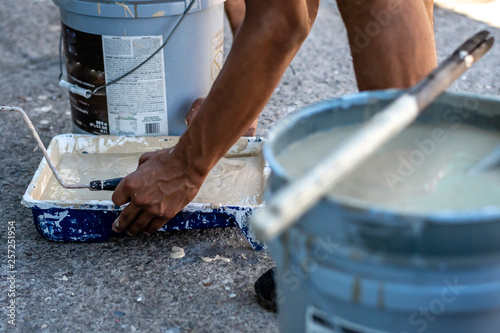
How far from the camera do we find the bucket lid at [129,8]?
6.35 feet

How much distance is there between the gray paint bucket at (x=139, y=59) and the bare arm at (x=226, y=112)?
442mm

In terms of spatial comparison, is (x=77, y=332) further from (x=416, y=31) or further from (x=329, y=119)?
(x=416, y=31)

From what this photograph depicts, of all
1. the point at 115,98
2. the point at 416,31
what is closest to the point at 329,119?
the point at 416,31

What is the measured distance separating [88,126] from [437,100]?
146cm

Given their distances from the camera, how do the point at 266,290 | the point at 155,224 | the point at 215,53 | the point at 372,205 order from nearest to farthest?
the point at 372,205 < the point at 266,290 < the point at 155,224 < the point at 215,53

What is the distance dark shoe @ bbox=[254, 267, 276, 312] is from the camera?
1.59 meters

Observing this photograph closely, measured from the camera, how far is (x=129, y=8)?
194 centimetres

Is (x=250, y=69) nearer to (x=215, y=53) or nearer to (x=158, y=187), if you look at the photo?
(x=158, y=187)

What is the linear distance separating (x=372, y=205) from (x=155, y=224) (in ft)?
3.43

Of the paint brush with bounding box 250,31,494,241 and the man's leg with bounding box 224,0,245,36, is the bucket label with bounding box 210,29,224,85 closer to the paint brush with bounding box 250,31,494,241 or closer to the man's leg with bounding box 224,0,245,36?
the man's leg with bounding box 224,0,245,36

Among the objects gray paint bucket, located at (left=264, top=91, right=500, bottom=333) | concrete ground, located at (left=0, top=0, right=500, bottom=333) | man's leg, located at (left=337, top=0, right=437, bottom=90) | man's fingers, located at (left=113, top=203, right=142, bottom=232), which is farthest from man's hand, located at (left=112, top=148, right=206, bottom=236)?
gray paint bucket, located at (left=264, top=91, right=500, bottom=333)

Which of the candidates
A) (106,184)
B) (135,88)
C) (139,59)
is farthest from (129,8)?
(106,184)

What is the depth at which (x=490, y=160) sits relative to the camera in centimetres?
99

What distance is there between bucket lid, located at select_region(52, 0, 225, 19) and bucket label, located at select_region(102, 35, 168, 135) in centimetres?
8
